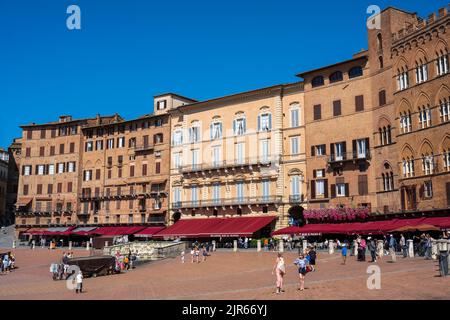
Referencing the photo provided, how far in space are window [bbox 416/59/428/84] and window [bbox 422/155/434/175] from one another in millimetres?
6601

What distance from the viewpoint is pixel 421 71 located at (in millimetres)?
45938

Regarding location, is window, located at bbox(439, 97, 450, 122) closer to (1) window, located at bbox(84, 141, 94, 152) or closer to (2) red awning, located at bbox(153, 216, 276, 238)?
(2) red awning, located at bbox(153, 216, 276, 238)

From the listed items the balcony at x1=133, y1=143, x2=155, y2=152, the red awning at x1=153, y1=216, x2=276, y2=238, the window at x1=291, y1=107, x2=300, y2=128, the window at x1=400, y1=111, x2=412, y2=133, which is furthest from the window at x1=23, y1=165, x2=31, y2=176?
the window at x1=400, y1=111, x2=412, y2=133

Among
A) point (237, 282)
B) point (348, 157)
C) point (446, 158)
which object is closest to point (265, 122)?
point (348, 157)

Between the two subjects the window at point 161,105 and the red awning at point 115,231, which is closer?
the red awning at point 115,231

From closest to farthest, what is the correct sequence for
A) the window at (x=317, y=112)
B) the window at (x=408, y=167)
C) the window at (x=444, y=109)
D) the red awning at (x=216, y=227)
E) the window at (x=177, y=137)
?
the window at (x=444, y=109)
the window at (x=408, y=167)
the red awning at (x=216, y=227)
the window at (x=317, y=112)
the window at (x=177, y=137)

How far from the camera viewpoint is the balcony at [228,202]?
2196 inches

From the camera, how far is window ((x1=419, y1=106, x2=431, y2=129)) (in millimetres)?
45000

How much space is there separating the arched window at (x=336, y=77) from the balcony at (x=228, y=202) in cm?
1304

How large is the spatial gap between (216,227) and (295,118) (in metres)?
14.2

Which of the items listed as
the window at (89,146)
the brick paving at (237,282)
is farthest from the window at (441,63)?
the window at (89,146)

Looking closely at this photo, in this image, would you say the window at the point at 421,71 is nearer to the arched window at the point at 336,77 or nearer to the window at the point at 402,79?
the window at the point at 402,79

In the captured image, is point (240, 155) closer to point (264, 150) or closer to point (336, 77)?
point (264, 150)

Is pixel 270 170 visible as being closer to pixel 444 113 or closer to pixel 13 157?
pixel 444 113
